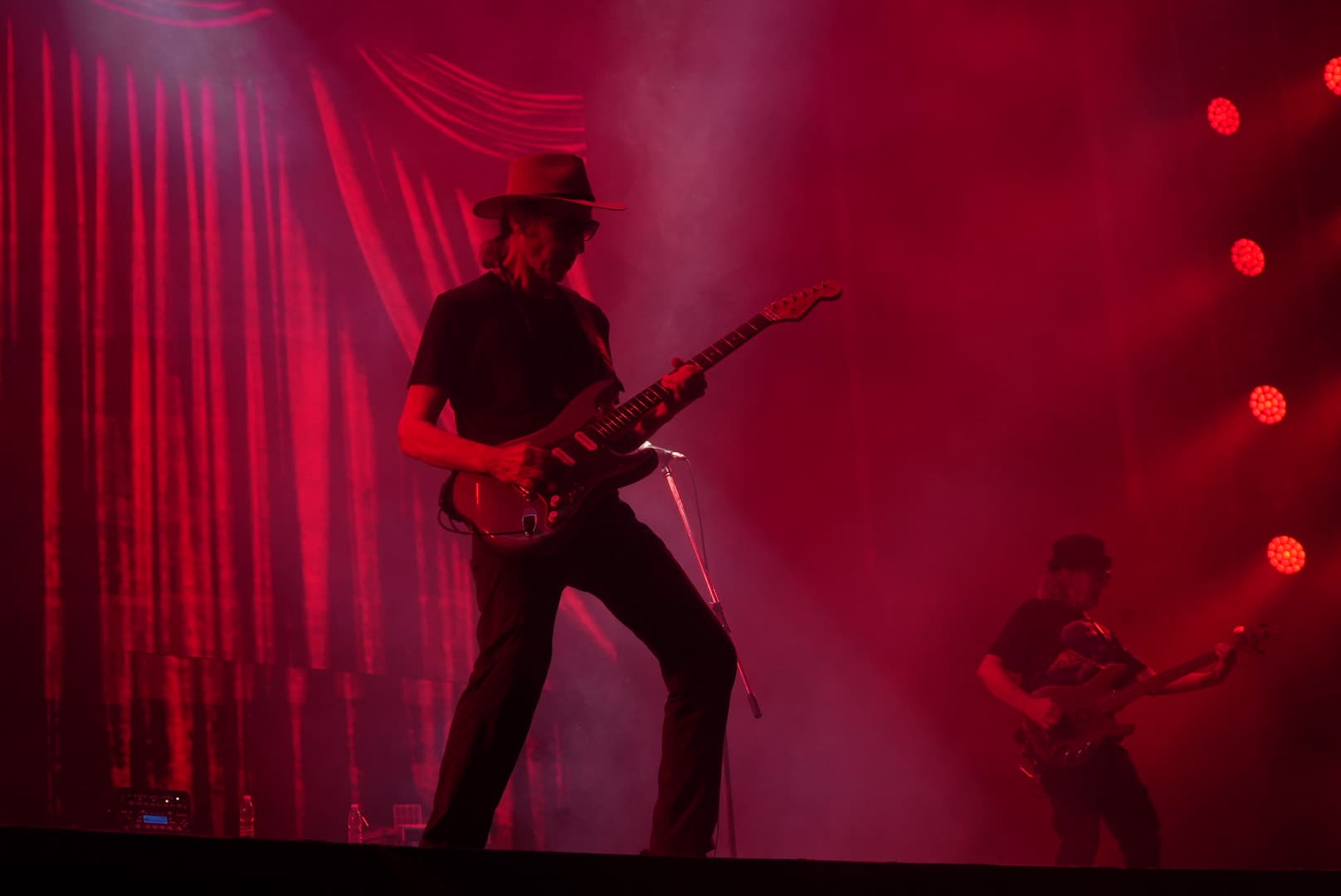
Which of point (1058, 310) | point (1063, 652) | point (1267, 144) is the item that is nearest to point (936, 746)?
point (1063, 652)

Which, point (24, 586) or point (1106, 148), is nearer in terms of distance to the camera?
point (24, 586)

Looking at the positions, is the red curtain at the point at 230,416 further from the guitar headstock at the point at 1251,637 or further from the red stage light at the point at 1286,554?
the red stage light at the point at 1286,554

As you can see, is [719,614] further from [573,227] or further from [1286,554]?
[1286,554]

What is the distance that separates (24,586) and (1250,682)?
603 centimetres

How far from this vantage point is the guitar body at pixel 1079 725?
217 inches

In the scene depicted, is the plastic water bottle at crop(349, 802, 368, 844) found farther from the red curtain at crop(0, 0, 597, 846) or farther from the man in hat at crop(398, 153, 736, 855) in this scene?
the man in hat at crop(398, 153, 736, 855)

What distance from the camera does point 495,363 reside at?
10.2 feet

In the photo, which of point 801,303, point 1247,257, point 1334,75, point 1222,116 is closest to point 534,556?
point 801,303

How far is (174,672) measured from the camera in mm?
5277

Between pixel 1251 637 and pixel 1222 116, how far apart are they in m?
3.28

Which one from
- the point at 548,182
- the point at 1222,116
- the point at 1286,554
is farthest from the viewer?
the point at 1222,116

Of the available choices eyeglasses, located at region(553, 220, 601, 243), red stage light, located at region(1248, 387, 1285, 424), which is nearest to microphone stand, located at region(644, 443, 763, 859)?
eyeglasses, located at region(553, 220, 601, 243)

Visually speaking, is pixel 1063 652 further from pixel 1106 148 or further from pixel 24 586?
pixel 24 586

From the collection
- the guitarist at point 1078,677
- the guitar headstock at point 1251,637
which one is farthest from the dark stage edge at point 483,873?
the guitar headstock at point 1251,637
